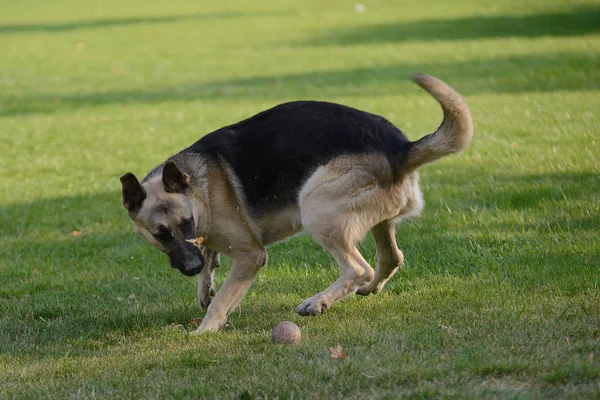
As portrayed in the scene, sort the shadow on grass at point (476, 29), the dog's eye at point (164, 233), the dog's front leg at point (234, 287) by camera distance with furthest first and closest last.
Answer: the shadow on grass at point (476, 29) → the dog's front leg at point (234, 287) → the dog's eye at point (164, 233)

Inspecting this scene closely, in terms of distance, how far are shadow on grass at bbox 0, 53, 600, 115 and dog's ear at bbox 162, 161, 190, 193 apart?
10859 mm

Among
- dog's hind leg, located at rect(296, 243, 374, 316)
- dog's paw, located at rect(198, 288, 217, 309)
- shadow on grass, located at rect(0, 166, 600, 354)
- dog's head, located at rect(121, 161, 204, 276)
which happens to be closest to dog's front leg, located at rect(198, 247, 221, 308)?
dog's paw, located at rect(198, 288, 217, 309)

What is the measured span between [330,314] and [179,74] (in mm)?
16861

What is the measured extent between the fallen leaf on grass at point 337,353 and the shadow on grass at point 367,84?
11.8 meters

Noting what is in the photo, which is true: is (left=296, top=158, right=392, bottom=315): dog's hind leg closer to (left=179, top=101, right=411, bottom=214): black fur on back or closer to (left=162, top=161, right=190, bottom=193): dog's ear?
(left=179, top=101, right=411, bottom=214): black fur on back

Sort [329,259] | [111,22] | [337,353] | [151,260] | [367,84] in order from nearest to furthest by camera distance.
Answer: [337,353] → [329,259] → [151,260] → [367,84] → [111,22]

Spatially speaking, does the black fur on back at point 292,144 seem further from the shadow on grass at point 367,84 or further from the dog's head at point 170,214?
the shadow on grass at point 367,84

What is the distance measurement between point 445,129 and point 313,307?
1.57 meters

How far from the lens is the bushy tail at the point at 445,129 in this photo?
5.73 metres

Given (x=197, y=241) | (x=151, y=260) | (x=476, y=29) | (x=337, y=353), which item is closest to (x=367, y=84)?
(x=476, y=29)

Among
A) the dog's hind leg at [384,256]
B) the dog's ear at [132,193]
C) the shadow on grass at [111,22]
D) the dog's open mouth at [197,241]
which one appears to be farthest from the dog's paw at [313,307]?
the shadow on grass at [111,22]

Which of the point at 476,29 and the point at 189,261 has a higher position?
the point at 189,261

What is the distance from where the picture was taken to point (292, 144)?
6273 millimetres

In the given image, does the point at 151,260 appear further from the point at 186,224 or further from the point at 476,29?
the point at 476,29
